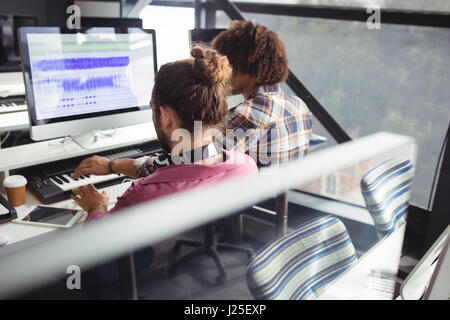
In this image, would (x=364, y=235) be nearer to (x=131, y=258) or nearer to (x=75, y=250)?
(x=131, y=258)

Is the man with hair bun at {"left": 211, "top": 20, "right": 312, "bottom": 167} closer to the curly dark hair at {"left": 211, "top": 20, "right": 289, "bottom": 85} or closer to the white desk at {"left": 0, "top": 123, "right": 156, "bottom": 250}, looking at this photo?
the curly dark hair at {"left": 211, "top": 20, "right": 289, "bottom": 85}

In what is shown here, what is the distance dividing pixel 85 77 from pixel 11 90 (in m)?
0.96

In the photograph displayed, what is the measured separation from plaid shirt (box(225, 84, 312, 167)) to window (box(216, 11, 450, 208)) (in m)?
0.71

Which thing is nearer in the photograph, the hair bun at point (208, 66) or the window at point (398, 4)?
the hair bun at point (208, 66)

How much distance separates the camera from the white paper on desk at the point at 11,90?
6.82 ft

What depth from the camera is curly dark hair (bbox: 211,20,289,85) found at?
1664 millimetres

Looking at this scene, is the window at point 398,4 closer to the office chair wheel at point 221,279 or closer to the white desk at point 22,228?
the office chair wheel at point 221,279

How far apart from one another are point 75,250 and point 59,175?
1079mm

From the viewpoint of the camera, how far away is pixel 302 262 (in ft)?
3.00

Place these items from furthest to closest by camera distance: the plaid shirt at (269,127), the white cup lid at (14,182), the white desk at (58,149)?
the plaid shirt at (269,127), the white desk at (58,149), the white cup lid at (14,182)

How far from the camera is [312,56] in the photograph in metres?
2.45

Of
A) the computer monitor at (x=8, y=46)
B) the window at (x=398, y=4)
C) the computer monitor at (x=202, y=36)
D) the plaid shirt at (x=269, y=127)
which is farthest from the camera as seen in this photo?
the computer monitor at (x=8, y=46)

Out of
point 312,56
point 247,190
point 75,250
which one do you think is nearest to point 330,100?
point 312,56

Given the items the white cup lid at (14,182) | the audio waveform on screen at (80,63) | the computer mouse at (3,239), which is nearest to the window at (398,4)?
the audio waveform on screen at (80,63)
